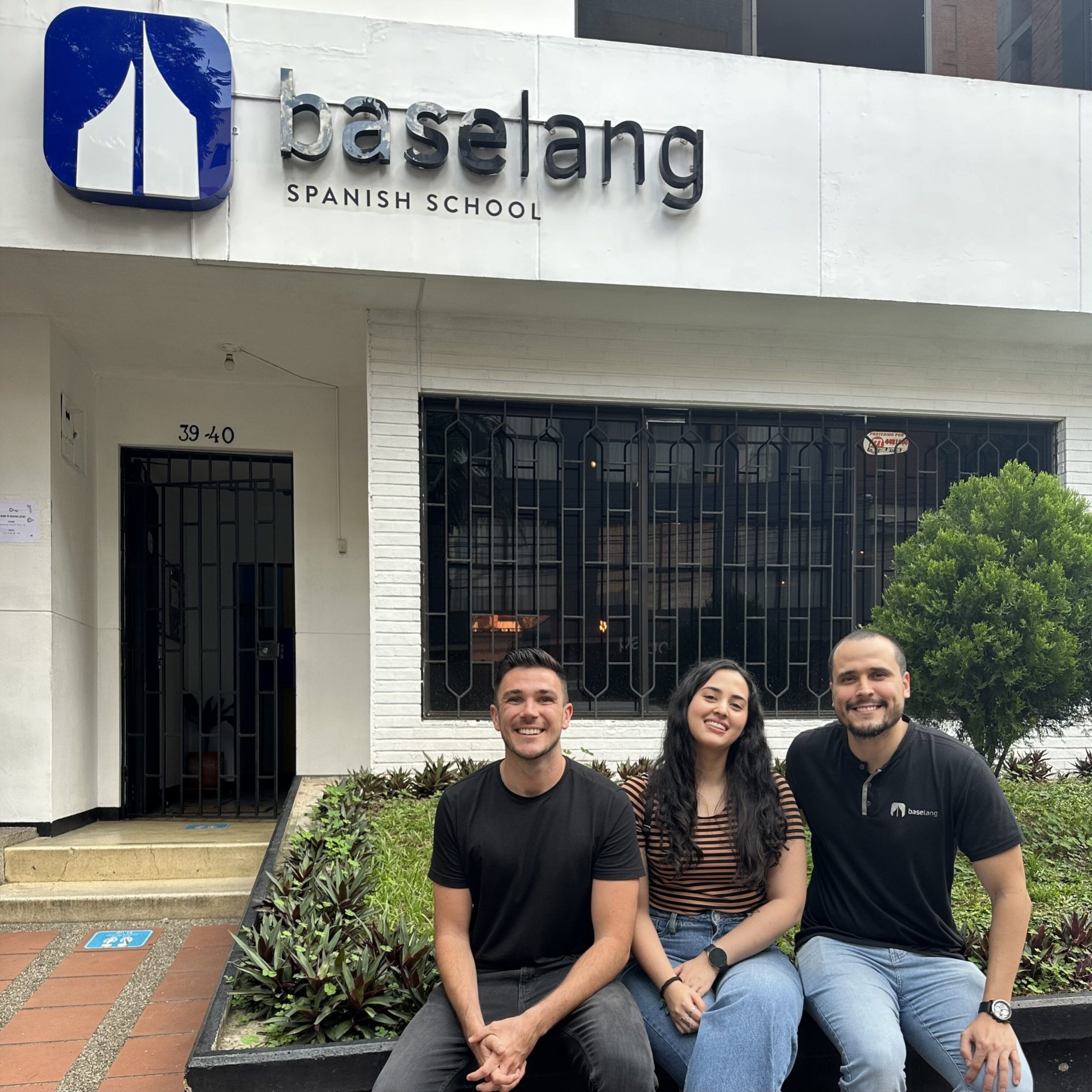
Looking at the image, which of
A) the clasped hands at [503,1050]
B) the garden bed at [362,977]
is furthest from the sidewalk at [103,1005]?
the clasped hands at [503,1050]

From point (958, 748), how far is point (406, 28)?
4886mm

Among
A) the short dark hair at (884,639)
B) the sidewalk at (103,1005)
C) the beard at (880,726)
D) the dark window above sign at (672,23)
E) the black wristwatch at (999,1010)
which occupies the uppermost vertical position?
the dark window above sign at (672,23)

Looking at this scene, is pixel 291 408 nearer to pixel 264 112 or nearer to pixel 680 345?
pixel 264 112

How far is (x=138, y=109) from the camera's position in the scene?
487 cm

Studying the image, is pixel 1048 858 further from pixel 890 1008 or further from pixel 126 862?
pixel 126 862

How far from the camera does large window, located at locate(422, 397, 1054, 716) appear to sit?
248 inches

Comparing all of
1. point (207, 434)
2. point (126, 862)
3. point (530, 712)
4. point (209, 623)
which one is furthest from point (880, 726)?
point (209, 623)

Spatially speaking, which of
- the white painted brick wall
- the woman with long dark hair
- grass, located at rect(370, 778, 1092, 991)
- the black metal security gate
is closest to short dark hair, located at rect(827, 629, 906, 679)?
the woman with long dark hair

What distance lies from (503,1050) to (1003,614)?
10.9 feet

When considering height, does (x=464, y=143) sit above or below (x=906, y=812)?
above

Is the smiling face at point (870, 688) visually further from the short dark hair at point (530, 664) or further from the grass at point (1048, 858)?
the grass at point (1048, 858)

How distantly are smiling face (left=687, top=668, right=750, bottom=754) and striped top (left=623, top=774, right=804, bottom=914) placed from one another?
22 cm

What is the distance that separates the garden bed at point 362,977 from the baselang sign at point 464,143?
3.69 metres

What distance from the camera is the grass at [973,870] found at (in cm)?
383
